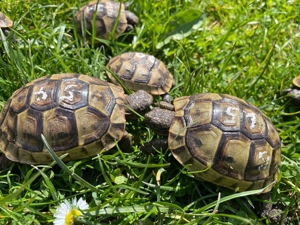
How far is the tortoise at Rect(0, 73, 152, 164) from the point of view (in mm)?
3029

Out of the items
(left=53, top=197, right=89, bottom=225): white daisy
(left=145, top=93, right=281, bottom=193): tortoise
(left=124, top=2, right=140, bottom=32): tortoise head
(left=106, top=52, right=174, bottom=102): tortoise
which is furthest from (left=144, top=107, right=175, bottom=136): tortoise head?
(left=124, top=2, right=140, bottom=32): tortoise head

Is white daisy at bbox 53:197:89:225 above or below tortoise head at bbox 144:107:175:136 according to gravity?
below

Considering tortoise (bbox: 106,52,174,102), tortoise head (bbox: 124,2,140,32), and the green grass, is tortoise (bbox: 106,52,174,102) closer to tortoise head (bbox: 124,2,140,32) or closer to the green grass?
the green grass

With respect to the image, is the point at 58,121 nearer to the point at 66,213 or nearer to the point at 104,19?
the point at 66,213

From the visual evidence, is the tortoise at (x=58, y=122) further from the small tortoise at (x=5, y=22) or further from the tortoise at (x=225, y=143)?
the small tortoise at (x=5, y=22)

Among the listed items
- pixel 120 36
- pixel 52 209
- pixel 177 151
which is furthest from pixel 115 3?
pixel 52 209

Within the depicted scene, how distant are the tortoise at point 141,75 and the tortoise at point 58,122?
813mm

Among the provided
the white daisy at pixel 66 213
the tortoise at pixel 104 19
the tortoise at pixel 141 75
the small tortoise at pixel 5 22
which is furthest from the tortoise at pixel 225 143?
the small tortoise at pixel 5 22

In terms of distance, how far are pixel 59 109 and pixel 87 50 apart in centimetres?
127

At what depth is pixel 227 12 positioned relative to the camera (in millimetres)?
4992

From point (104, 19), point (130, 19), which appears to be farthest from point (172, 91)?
point (104, 19)

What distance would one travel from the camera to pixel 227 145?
3.04 meters

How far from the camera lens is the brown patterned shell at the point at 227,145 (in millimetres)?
3051

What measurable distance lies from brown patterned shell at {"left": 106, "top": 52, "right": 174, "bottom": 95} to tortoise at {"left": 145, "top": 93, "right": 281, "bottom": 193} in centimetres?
83
